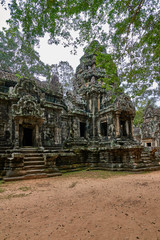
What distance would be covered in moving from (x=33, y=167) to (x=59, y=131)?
457 centimetres

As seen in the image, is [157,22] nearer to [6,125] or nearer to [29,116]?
[29,116]

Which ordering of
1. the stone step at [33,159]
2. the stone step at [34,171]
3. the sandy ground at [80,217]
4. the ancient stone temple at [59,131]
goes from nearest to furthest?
the sandy ground at [80,217]
the stone step at [34,171]
the stone step at [33,159]
the ancient stone temple at [59,131]

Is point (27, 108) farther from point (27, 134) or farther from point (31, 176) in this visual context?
point (31, 176)

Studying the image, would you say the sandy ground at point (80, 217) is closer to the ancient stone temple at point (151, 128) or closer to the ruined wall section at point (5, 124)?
the ruined wall section at point (5, 124)

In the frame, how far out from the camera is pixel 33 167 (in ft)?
25.8

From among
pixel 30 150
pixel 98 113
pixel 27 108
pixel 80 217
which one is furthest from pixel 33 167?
pixel 98 113

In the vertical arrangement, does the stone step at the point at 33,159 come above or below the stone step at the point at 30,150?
below

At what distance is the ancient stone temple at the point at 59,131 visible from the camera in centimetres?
837

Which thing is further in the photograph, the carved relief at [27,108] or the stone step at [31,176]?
the carved relief at [27,108]

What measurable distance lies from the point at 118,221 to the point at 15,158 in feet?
19.6

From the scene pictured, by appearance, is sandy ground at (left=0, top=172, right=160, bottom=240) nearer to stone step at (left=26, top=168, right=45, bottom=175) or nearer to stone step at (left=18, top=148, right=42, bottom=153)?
stone step at (left=26, top=168, right=45, bottom=175)

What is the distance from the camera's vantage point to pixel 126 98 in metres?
13.2

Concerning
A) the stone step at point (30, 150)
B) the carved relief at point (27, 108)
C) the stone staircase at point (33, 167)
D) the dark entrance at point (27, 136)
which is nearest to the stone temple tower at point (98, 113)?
the dark entrance at point (27, 136)

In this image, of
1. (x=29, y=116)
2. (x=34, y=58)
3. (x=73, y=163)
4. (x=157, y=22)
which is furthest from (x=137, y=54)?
(x=34, y=58)
